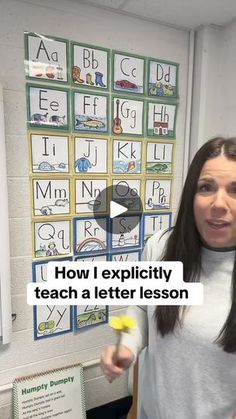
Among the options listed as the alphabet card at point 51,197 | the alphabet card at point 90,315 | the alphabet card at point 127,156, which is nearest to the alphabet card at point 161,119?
the alphabet card at point 127,156

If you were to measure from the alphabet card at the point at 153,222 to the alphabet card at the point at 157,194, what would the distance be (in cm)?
4

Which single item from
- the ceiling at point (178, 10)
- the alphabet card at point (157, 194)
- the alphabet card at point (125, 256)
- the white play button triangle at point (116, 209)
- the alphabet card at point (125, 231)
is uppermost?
the ceiling at point (178, 10)

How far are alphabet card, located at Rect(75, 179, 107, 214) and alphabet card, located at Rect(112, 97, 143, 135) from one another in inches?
10.6

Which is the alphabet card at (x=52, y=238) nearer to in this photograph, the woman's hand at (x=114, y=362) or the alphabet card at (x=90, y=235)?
the alphabet card at (x=90, y=235)

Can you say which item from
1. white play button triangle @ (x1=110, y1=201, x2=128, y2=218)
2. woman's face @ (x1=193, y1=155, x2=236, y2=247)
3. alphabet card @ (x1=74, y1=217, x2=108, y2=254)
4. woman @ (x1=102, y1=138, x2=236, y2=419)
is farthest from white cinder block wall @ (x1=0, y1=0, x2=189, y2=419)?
woman's face @ (x1=193, y1=155, x2=236, y2=247)

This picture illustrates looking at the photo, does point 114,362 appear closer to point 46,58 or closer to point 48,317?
point 48,317

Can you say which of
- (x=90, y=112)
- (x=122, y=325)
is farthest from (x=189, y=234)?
(x=90, y=112)

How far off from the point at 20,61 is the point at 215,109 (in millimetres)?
977

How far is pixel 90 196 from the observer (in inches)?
56.4

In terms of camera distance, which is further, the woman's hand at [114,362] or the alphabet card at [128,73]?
the alphabet card at [128,73]

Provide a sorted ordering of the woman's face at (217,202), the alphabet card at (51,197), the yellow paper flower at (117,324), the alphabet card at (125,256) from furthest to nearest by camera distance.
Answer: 1. the alphabet card at (125,256)
2. the alphabet card at (51,197)
3. the woman's face at (217,202)
4. the yellow paper flower at (117,324)

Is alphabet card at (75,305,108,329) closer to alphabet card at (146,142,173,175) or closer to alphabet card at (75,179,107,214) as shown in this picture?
alphabet card at (75,179,107,214)

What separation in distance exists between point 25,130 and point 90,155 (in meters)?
0.31

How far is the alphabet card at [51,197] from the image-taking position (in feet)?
4.35
